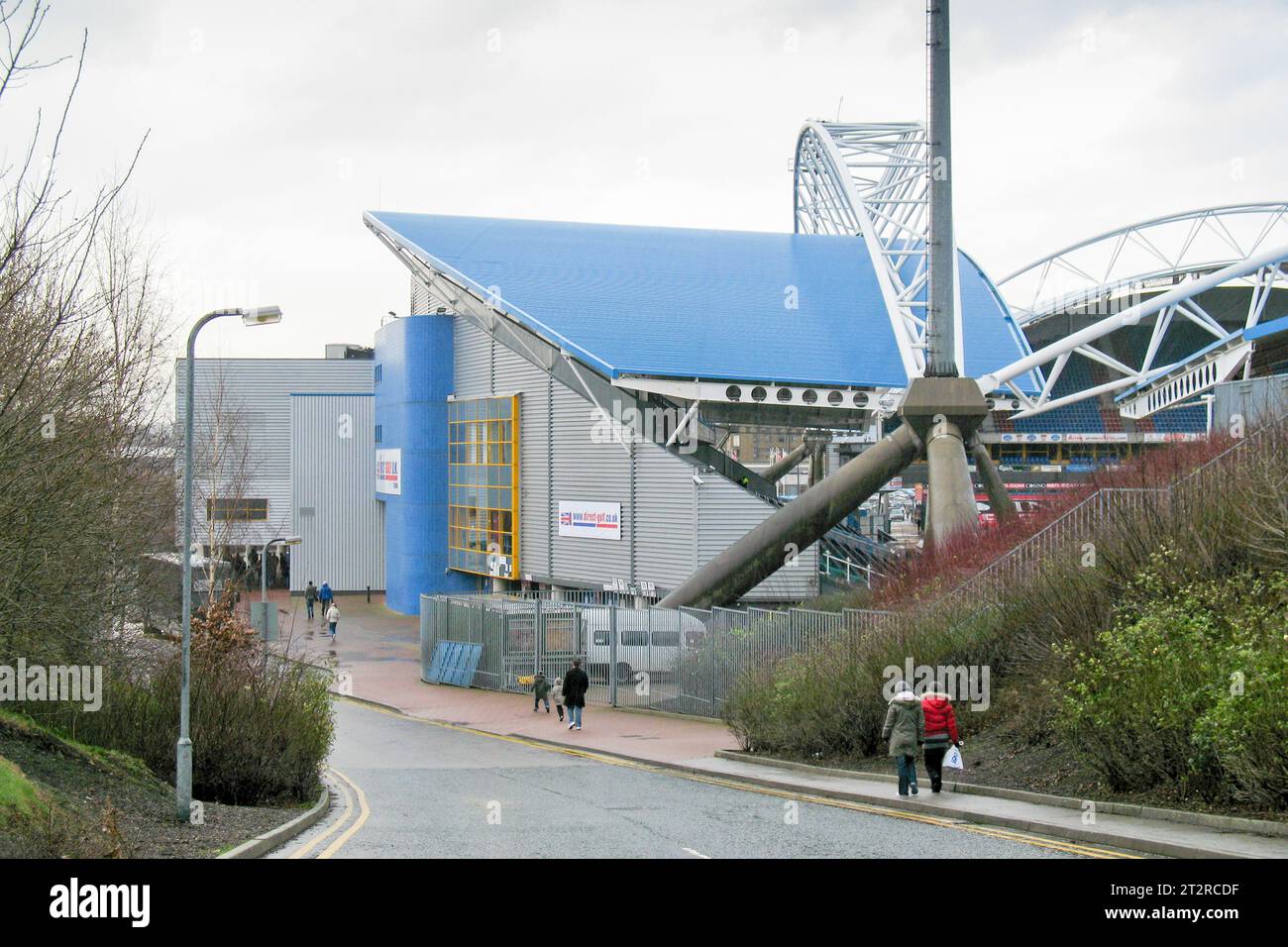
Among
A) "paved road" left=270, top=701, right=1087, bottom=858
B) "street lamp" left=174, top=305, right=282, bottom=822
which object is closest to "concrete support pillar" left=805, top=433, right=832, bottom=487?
"paved road" left=270, top=701, right=1087, bottom=858

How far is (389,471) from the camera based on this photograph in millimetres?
63344

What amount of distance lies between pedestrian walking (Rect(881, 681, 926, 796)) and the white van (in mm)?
15574

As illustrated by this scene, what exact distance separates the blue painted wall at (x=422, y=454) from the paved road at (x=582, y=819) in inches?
1366

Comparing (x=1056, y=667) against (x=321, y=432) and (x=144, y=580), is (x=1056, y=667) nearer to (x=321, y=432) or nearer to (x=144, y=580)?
(x=144, y=580)

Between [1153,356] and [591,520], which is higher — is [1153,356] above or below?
above

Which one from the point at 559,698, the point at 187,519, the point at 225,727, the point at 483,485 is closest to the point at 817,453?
the point at 483,485

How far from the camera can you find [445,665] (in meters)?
38.9

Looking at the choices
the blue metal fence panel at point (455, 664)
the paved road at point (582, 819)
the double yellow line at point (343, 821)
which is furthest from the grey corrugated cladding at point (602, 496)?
the double yellow line at point (343, 821)

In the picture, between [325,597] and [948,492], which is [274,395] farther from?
[948,492]

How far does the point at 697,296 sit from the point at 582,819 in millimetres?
35318

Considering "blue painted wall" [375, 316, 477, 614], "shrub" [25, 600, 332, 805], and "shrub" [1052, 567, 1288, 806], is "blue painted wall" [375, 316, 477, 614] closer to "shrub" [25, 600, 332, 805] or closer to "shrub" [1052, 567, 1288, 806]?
"shrub" [25, 600, 332, 805]

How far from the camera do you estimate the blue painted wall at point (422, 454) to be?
58.6 meters
